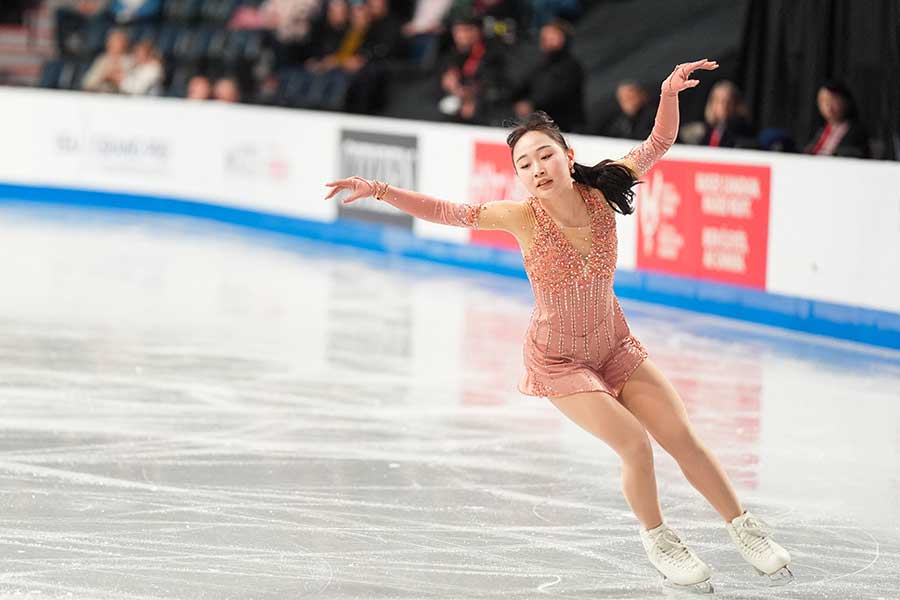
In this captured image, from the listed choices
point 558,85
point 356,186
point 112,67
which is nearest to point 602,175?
point 356,186

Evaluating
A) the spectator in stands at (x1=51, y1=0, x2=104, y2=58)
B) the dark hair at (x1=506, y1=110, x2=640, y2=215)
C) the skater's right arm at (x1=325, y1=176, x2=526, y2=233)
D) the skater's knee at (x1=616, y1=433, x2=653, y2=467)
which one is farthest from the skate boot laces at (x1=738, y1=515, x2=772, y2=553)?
Result: the spectator in stands at (x1=51, y1=0, x2=104, y2=58)

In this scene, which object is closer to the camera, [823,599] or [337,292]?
[823,599]

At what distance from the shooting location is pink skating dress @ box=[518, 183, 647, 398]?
178 inches

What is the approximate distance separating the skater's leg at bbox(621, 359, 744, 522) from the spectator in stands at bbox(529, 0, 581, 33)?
1087cm

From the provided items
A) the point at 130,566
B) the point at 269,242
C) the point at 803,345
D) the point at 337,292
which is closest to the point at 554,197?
the point at 130,566

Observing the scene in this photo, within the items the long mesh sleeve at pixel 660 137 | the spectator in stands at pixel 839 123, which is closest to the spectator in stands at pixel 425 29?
the spectator in stands at pixel 839 123

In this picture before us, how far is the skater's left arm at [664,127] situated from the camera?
454 centimetres

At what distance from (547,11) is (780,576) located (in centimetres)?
1111

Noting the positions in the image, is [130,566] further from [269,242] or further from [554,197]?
[269,242]

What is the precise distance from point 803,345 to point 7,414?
4.51m

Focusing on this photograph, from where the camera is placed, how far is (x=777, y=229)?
9453 mm

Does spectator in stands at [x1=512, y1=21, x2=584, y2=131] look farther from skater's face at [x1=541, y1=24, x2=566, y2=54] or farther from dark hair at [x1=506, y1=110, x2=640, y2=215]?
dark hair at [x1=506, y1=110, x2=640, y2=215]

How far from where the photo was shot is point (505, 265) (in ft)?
39.3

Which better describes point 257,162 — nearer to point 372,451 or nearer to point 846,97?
point 846,97
